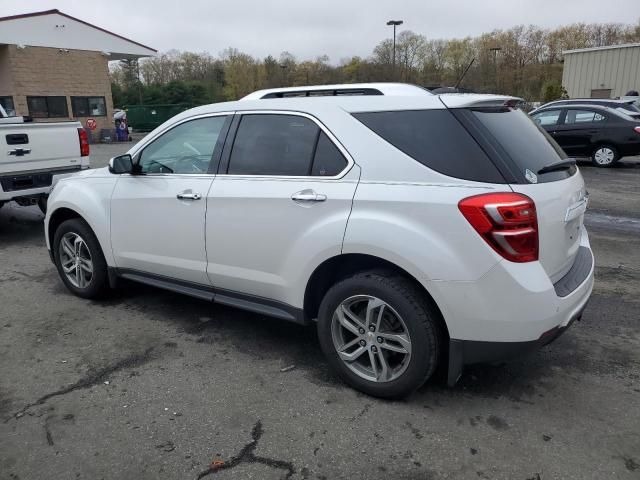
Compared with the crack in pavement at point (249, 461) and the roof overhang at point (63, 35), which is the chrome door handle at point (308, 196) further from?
the roof overhang at point (63, 35)

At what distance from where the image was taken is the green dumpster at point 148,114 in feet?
117

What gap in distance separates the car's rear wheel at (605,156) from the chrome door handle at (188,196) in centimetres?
1294

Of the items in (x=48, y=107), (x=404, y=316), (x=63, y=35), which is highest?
(x=63, y=35)

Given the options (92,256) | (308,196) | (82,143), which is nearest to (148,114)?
(82,143)

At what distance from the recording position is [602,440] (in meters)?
2.77

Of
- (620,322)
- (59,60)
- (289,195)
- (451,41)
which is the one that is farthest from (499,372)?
(451,41)

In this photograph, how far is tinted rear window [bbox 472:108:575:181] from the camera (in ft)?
9.52

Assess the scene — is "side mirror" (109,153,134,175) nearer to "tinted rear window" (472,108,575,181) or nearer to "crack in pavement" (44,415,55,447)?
"crack in pavement" (44,415,55,447)

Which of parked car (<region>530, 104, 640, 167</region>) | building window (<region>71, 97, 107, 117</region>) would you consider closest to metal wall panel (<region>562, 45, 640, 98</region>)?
parked car (<region>530, 104, 640, 167</region>)

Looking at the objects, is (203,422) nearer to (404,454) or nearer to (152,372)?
(152,372)

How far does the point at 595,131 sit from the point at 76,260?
13071mm

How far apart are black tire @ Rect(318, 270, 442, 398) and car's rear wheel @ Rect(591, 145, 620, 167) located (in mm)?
12856

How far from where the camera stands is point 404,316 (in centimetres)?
292

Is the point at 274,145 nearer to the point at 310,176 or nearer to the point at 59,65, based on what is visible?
the point at 310,176
